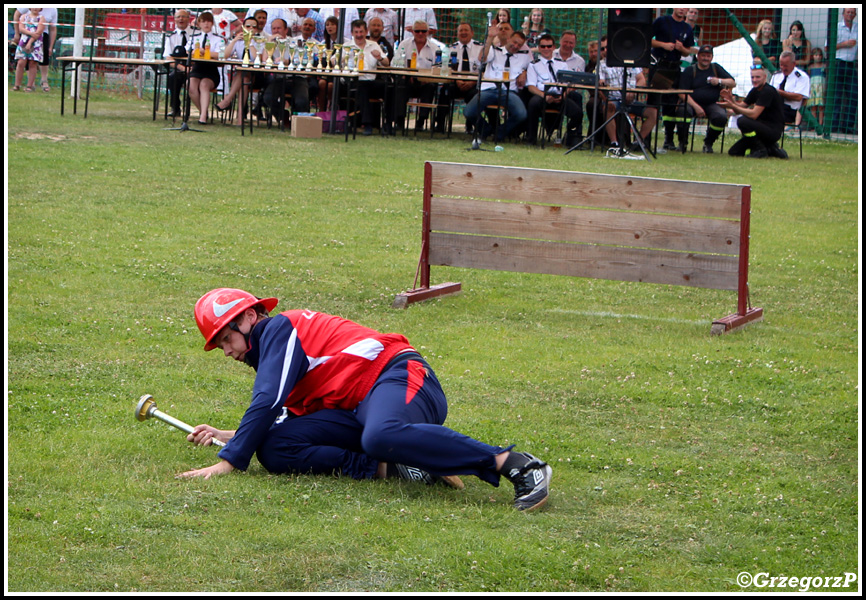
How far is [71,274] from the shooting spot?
8820 millimetres

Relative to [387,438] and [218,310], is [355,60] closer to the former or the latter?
[218,310]

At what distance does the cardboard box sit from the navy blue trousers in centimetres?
1422

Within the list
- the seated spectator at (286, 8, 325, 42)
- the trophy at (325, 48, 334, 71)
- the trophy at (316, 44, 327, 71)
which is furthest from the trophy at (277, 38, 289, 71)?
the seated spectator at (286, 8, 325, 42)

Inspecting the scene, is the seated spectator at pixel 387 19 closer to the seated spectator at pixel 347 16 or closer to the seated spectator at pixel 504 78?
the seated spectator at pixel 347 16

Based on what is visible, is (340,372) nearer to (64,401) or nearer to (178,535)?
(178,535)

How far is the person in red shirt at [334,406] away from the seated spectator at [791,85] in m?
17.0

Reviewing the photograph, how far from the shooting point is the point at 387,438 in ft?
15.1

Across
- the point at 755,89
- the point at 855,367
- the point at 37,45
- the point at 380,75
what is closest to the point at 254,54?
the point at 380,75

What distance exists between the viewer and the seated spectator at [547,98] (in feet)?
65.8

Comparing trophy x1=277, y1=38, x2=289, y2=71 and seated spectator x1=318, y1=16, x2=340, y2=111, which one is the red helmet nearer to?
trophy x1=277, y1=38, x2=289, y2=71

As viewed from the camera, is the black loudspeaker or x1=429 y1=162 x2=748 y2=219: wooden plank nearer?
x1=429 y1=162 x2=748 y2=219: wooden plank

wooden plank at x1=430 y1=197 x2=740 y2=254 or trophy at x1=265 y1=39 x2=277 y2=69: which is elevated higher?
trophy at x1=265 y1=39 x2=277 y2=69

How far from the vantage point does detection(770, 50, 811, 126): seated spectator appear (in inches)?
800

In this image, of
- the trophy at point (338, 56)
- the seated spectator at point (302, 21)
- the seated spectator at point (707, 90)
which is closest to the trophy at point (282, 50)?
the trophy at point (338, 56)
